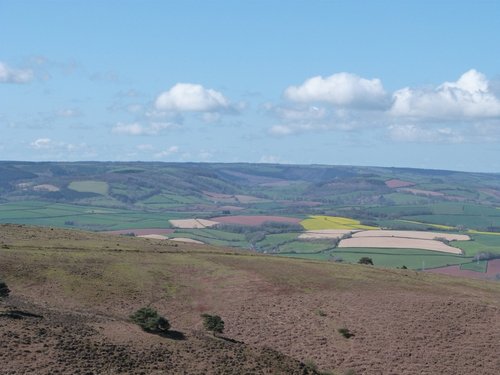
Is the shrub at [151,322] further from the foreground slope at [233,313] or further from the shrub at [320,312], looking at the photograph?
the shrub at [320,312]

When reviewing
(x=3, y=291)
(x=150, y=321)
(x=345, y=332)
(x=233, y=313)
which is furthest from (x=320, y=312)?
(x=3, y=291)

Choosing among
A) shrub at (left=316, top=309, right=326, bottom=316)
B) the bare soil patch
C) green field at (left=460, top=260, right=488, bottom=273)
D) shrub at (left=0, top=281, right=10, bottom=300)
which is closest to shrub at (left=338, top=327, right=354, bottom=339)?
shrub at (left=316, top=309, right=326, bottom=316)

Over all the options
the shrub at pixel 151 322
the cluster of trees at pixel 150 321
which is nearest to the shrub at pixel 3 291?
the cluster of trees at pixel 150 321

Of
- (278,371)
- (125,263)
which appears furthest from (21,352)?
(125,263)

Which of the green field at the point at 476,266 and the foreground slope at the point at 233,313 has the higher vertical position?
the foreground slope at the point at 233,313

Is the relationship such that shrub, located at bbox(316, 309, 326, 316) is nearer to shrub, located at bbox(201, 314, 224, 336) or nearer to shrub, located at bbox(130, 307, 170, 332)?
shrub, located at bbox(201, 314, 224, 336)

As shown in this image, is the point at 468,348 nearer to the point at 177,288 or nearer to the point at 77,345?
the point at 177,288

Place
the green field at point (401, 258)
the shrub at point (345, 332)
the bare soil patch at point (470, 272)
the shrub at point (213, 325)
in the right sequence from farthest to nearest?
the green field at point (401, 258), the bare soil patch at point (470, 272), the shrub at point (345, 332), the shrub at point (213, 325)
